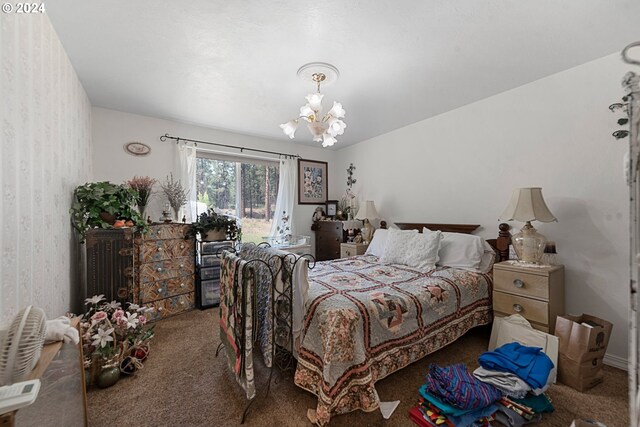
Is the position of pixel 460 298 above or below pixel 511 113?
below

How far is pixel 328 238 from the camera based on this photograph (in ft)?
14.3

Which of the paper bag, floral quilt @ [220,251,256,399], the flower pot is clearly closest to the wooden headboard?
the paper bag

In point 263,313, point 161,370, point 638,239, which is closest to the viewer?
point 638,239

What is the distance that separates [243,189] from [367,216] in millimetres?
1997

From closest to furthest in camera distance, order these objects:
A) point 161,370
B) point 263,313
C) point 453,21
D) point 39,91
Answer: point 39,91
point 453,21
point 263,313
point 161,370

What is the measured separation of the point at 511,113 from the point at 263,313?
119 inches

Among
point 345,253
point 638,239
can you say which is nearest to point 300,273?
point 638,239

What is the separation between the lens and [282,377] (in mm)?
1826

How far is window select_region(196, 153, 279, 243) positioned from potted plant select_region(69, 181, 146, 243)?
114cm

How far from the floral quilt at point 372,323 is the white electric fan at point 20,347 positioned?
1.20 metres

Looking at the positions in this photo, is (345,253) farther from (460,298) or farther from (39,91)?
(39,91)

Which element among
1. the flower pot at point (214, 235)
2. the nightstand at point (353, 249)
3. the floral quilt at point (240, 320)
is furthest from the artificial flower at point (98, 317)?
the nightstand at point (353, 249)

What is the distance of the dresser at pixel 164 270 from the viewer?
2666mm

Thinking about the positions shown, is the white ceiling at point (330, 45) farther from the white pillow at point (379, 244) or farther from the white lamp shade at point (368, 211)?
the white pillow at point (379, 244)
